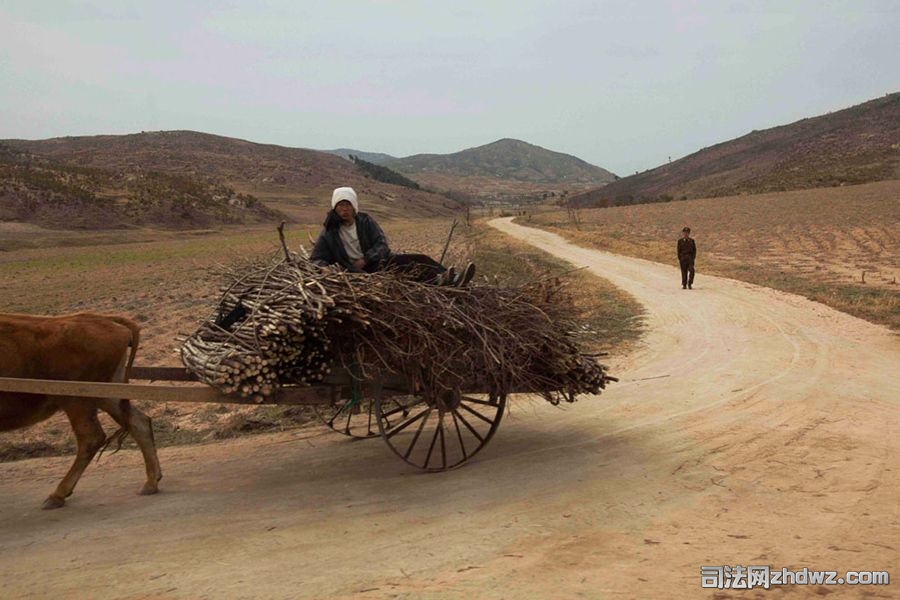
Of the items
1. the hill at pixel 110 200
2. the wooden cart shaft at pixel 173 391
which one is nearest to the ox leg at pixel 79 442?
the wooden cart shaft at pixel 173 391

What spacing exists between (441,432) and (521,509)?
104 centimetres

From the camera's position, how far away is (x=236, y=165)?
87.4 m

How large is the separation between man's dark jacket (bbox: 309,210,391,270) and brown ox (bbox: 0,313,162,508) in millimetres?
1615

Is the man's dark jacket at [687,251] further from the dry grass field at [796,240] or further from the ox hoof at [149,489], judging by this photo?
the ox hoof at [149,489]

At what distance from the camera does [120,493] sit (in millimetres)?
5594

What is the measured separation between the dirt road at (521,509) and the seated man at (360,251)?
5.31ft

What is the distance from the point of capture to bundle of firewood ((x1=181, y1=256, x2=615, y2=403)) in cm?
507

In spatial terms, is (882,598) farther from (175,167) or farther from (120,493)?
(175,167)

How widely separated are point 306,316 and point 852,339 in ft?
30.3

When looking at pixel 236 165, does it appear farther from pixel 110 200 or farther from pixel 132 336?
pixel 132 336

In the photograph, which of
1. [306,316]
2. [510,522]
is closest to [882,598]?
[510,522]

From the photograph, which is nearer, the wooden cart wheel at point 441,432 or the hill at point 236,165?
the wooden cart wheel at point 441,432

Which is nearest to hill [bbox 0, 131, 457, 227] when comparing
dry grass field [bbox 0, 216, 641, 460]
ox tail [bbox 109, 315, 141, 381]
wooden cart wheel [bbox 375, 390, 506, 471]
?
dry grass field [bbox 0, 216, 641, 460]

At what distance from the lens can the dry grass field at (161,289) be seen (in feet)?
24.6
